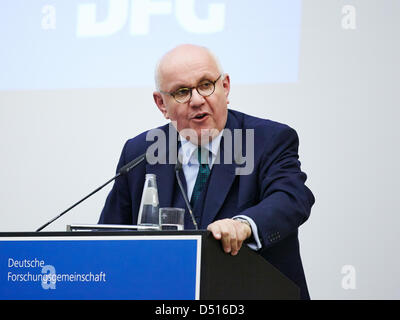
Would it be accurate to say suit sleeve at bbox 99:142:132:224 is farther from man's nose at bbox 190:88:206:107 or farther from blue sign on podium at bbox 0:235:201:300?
blue sign on podium at bbox 0:235:201:300

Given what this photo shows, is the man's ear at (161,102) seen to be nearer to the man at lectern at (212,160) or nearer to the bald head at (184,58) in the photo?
the man at lectern at (212,160)

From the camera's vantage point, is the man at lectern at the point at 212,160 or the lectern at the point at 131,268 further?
the man at lectern at the point at 212,160

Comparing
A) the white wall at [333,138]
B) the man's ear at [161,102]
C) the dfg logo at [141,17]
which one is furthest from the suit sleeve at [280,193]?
the dfg logo at [141,17]

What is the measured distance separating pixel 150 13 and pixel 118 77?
0.39m

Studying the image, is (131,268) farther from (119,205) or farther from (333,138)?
(333,138)

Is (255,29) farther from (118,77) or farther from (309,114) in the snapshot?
(118,77)

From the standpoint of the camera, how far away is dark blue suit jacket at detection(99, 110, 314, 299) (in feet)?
6.78

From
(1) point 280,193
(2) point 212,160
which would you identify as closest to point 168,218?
(1) point 280,193

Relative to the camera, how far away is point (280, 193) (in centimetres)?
204

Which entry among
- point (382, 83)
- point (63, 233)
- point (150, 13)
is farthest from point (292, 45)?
point (63, 233)

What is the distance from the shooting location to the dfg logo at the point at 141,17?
10.7 feet

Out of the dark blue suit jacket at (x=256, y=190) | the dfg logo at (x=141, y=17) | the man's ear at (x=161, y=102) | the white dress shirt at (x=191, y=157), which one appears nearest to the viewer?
the dark blue suit jacket at (x=256, y=190)

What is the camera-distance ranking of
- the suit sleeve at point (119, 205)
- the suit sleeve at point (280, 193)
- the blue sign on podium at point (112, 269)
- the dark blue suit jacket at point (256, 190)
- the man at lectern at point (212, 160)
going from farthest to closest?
1. the suit sleeve at point (119, 205)
2. the man at lectern at point (212, 160)
3. the dark blue suit jacket at point (256, 190)
4. the suit sleeve at point (280, 193)
5. the blue sign on podium at point (112, 269)
